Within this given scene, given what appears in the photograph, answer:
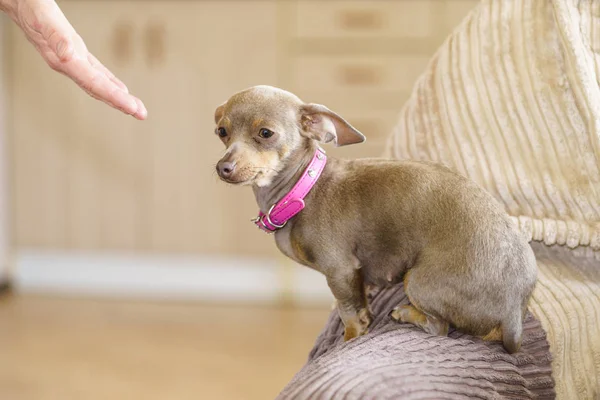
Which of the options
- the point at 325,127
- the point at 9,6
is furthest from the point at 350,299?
the point at 9,6

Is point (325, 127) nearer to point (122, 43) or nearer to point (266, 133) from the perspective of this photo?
point (266, 133)

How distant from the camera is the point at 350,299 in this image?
115cm

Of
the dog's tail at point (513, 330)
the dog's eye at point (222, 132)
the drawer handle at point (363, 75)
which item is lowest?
the dog's tail at point (513, 330)

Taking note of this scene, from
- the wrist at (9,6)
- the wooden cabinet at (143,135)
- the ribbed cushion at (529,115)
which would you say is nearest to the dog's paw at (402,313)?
the ribbed cushion at (529,115)

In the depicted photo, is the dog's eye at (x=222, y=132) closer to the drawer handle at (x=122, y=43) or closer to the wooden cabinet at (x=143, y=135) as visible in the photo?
the wooden cabinet at (x=143, y=135)

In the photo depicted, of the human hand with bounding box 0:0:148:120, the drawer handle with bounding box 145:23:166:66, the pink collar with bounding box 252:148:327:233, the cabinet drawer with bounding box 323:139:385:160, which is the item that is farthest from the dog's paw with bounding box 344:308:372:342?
the drawer handle with bounding box 145:23:166:66

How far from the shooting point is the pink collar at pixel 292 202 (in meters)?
1.15

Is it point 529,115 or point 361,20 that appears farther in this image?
point 361,20

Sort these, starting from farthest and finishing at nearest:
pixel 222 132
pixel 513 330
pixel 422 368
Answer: pixel 222 132 → pixel 513 330 → pixel 422 368

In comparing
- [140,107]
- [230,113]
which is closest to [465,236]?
[230,113]

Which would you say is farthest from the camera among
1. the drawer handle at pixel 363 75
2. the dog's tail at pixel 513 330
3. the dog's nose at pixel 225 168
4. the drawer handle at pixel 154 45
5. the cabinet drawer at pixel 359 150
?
the drawer handle at pixel 154 45

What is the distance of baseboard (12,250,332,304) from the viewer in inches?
134

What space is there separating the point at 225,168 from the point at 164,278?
246 cm

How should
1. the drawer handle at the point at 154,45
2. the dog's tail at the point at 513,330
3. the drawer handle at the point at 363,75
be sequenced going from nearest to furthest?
the dog's tail at the point at 513,330, the drawer handle at the point at 363,75, the drawer handle at the point at 154,45
